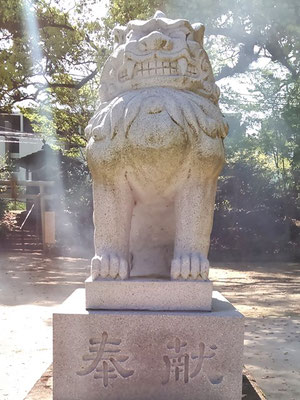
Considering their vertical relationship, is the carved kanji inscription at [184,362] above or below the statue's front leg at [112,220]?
below

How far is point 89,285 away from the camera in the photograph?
2195 millimetres

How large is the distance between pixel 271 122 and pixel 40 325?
7.76 meters

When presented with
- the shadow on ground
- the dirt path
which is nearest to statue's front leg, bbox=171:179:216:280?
the dirt path

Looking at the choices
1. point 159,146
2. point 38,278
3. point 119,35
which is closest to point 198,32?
point 119,35

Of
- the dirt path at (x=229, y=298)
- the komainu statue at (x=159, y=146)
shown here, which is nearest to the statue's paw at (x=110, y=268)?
the komainu statue at (x=159, y=146)

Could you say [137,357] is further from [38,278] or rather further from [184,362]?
[38,278]

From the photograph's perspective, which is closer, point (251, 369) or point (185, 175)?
point (185, 175)

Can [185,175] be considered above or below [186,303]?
above

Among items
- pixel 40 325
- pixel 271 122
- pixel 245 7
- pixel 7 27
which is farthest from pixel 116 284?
pixel 271 122

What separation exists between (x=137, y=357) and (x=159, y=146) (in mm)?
952

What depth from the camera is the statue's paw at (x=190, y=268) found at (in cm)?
220

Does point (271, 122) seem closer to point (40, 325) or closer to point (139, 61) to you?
point (40, 325)

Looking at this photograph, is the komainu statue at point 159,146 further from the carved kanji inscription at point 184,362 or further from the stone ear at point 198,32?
the carved kanji inscription at point 184,362

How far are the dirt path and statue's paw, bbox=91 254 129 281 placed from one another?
1310mm
